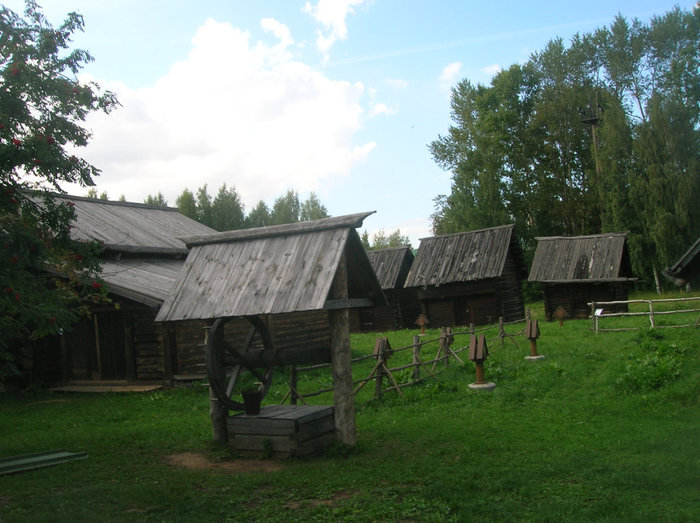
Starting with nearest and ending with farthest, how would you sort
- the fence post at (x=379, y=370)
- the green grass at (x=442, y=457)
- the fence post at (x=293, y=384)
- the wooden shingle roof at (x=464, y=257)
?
the green grass at (x=442, y=457)
the fence post at (x=293, y=384)
the fence post at (x=379, y=370)
the wooden shingle roof at (x=464, y=257)

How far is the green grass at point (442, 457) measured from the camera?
6.22 m

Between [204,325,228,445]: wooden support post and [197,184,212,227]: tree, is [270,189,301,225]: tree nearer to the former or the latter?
[197,184,212,227]: tree

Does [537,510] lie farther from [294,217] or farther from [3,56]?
[294,217]

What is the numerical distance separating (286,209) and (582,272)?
125 feet

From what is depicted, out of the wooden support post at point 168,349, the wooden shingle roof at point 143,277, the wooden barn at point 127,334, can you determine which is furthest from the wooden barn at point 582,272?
the wooden support post at point 168,349

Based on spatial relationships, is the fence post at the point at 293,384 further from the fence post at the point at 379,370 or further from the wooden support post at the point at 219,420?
the wooden support post at the point at 219,420

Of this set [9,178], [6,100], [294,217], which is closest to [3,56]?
[6,100]

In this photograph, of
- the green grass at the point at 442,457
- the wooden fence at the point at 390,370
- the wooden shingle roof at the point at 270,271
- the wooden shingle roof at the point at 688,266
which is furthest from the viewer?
the wooden fence at the point at 390,370

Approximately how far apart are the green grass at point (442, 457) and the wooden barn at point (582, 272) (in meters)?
12.4

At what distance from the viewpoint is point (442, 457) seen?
317 inches

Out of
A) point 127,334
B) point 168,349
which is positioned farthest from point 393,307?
point 127,334

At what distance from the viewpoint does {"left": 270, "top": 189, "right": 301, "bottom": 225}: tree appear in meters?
59.7

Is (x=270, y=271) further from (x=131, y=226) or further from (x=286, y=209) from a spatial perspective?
(x=286, y=209)

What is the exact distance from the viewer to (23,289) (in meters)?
8.27
